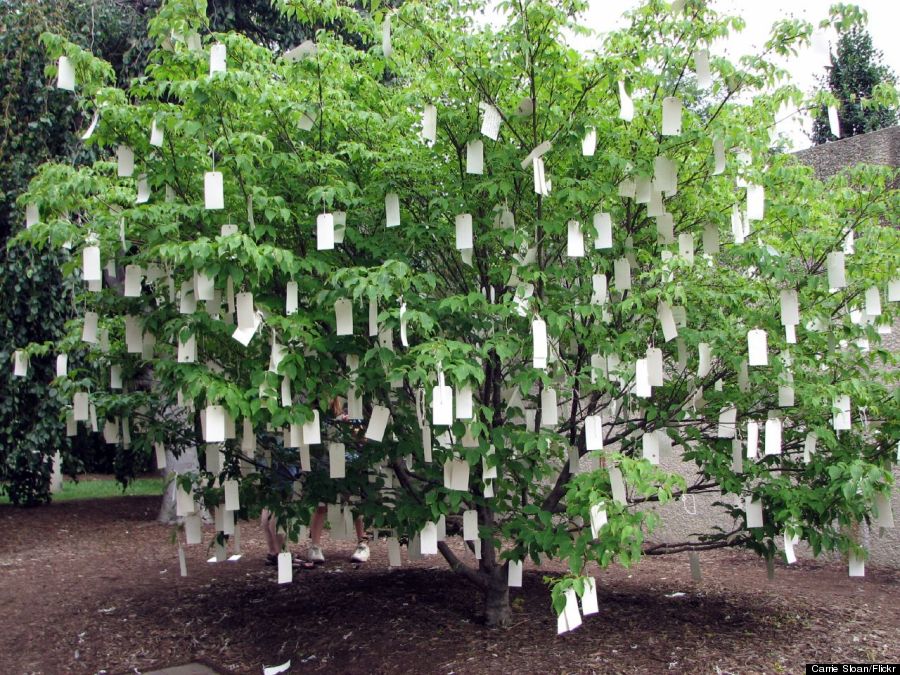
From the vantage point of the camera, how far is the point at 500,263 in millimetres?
4375

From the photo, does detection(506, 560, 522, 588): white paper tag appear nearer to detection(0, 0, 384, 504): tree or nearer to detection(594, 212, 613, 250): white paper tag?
detection(594, 212, 613, 250): white paper tag

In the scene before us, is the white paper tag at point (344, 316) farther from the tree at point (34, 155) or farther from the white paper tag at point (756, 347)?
the tree at point (34, 155)

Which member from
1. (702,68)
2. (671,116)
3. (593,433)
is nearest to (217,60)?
(671,116)

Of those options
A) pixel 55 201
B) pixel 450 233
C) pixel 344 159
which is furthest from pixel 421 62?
pixel 55 201

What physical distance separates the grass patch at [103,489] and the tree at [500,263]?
8863mm

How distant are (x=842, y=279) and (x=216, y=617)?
13.8 feet

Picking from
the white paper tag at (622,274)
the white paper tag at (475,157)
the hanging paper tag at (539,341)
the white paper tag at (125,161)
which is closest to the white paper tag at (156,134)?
the white paper tag at (125,161)

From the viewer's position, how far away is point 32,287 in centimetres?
851

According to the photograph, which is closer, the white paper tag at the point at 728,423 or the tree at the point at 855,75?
the white paper tag at the point at 728,423

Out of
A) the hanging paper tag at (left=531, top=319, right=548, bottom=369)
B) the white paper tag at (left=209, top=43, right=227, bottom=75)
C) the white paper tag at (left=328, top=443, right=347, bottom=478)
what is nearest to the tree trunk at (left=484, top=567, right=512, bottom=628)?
the white paper tag at (left=328, top=443, right=347, bottom=478)

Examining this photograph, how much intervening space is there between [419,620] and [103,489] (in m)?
11.2

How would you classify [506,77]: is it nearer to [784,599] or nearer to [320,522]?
[784,599]

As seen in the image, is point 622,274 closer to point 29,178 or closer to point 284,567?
point 284,567

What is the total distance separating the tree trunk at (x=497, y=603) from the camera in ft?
15.7
